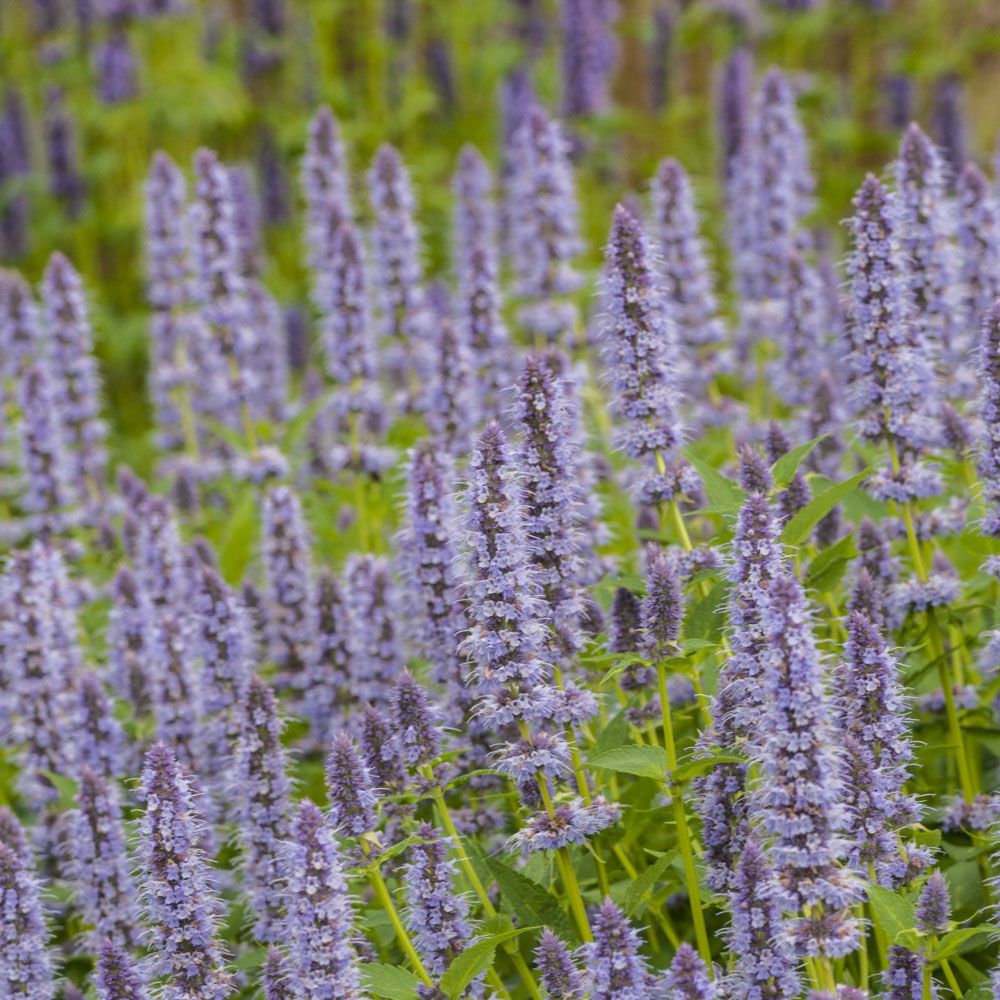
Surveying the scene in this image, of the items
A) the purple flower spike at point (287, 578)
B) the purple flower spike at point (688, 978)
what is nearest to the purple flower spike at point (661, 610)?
the purple flower spike at point (688, 978)

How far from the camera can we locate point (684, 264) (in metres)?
7.43

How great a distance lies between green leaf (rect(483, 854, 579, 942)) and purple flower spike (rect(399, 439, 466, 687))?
891 mm

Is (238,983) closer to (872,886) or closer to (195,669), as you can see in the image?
(195,669)

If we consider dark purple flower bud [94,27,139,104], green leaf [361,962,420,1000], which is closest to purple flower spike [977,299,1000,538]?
green leaf [361,962,420,1000]

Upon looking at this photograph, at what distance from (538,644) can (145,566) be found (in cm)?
316

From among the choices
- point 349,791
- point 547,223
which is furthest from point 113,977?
point 547,223

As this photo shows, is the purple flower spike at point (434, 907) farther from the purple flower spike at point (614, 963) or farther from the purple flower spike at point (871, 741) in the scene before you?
the purple flower spike at point (871, 741)

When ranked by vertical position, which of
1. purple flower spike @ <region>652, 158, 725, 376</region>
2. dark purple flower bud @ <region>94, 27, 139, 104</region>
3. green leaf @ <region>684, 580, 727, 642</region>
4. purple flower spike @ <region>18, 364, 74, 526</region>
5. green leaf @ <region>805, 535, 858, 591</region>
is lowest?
green leaf @ <region>684, 580, 727, 642</region>

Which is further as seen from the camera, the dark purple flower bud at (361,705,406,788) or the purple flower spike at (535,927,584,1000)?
the dark purple flower bud at (361,705,406,788)

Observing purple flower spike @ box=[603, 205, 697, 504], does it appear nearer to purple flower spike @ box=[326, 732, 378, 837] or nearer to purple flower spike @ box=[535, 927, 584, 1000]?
purple flower spike @ box=[326, 732, 378, 837]

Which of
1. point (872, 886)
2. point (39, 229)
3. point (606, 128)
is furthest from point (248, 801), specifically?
point (39, 229)

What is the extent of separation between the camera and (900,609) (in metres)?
4.93

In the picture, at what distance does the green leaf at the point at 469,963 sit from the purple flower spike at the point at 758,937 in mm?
569

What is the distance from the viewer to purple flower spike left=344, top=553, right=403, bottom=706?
5539mm
